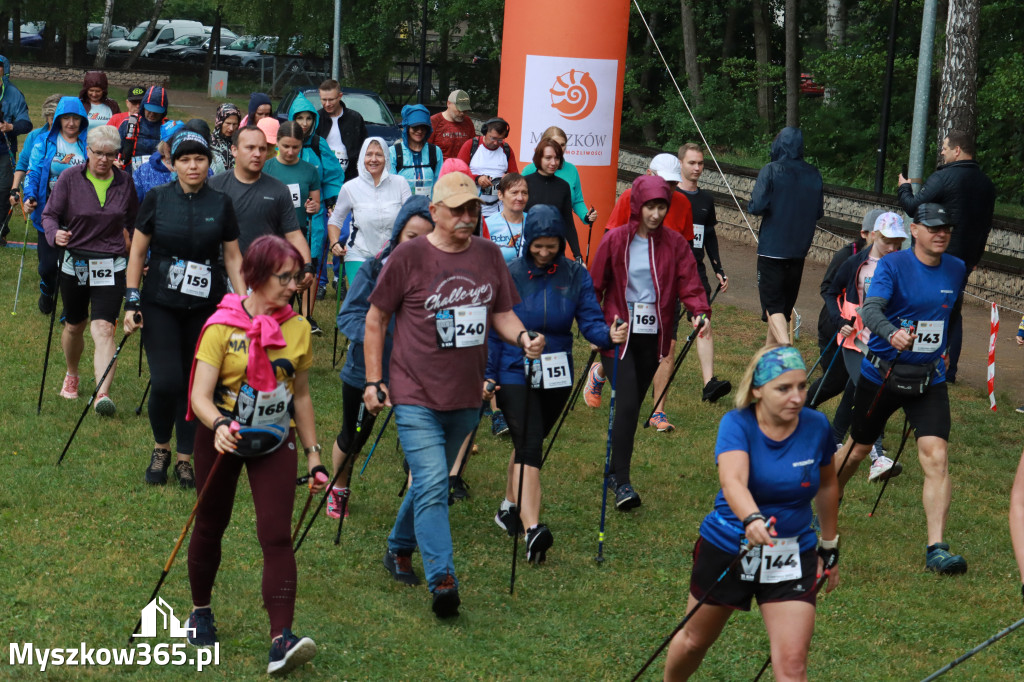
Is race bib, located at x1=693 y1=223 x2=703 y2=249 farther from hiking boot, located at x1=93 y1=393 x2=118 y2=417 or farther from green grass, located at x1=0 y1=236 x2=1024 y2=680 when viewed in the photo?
hiking boot, located at x1=93 y1=393 x2=118 y2=417

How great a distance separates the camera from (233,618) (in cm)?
607

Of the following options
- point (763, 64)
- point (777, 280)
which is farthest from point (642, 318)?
point (763, 64)

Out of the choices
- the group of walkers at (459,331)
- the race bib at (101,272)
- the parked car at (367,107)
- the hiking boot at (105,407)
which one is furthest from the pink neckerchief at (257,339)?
the parked car at (367,107)

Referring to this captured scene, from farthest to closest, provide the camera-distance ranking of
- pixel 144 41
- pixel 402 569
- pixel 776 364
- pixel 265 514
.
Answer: pixel 144 41 → pixel 402 569 → pixel 265 514 → pixel 776 364

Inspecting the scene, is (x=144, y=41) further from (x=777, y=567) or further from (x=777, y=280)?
(x=777, y=567)

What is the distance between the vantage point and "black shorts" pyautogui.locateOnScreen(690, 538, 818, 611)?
4867 millimetres

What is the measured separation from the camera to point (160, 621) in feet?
19.5

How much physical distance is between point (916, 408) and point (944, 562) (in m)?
0.90

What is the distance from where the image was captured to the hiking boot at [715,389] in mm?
10656

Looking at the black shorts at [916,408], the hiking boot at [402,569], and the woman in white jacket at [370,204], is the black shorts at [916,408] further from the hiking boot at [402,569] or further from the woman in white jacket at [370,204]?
the woman in white jacket at [370,204]

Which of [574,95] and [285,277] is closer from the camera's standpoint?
[285,277]

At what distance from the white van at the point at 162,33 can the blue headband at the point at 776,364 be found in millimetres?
49661

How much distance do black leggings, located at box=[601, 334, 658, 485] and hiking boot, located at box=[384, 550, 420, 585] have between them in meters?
1.80

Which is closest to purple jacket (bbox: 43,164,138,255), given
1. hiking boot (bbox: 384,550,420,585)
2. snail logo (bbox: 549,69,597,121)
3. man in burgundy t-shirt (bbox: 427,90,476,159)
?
hiking boot (bbox: 384,550,420,585)
